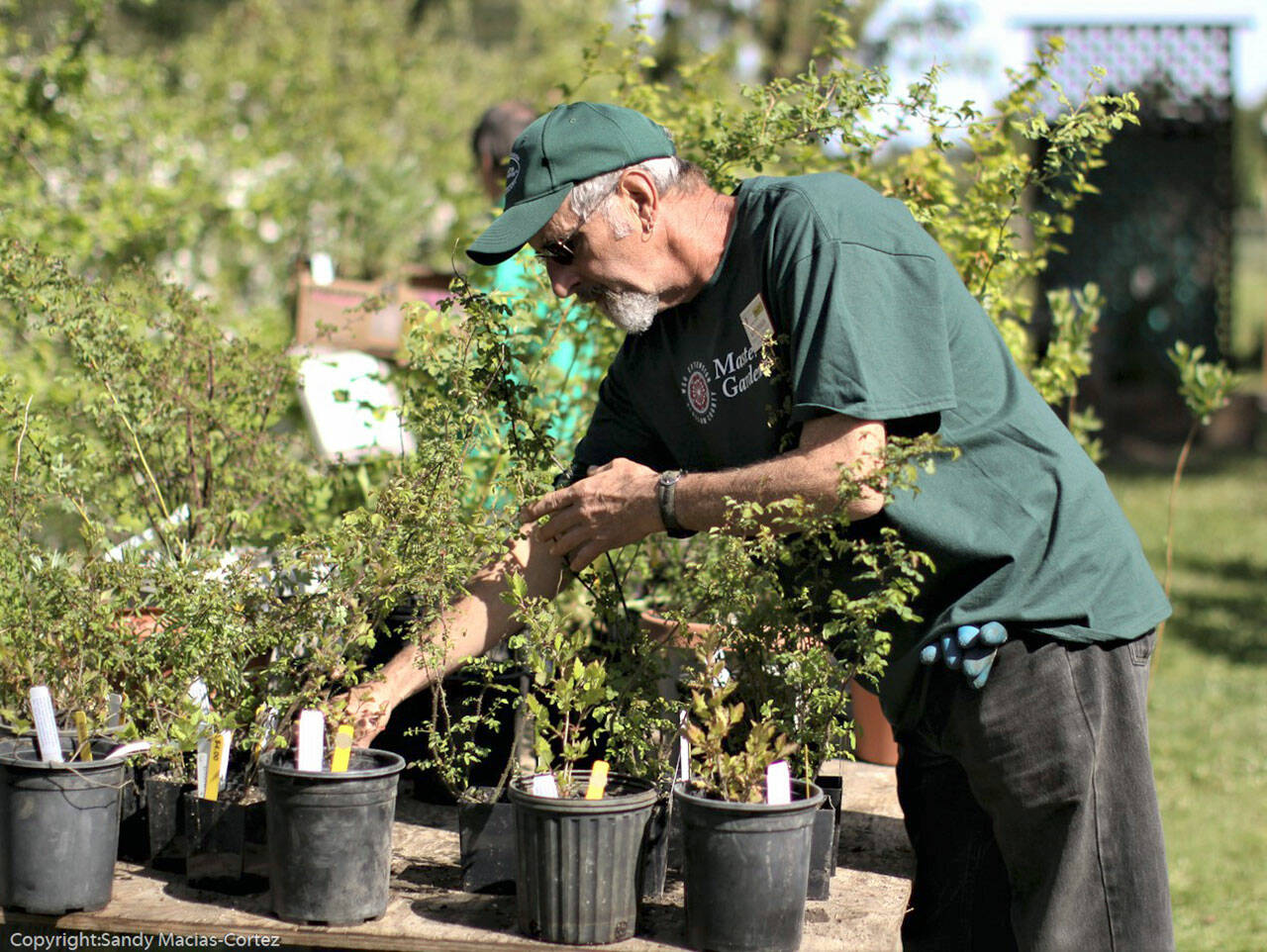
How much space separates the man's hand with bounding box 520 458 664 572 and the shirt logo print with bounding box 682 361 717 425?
0.58 ft

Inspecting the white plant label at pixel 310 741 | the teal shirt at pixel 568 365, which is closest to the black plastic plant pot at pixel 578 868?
the white plant label at pixel 310 741

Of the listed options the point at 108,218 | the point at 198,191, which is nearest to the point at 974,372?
the point at 108,218

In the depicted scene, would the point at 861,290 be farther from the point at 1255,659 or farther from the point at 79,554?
the point at 1255,659

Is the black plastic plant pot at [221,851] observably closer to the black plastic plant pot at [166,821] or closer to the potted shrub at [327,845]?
the black plastic plant pot at [166,821]

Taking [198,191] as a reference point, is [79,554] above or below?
below

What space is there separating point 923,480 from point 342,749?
0.98m

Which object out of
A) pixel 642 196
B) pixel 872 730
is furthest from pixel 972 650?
pixel 872 730

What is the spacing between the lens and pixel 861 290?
202 cm

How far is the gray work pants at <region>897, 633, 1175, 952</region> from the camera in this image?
2158mm

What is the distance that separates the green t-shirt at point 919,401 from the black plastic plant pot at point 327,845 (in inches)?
32.9

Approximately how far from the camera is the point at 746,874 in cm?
194

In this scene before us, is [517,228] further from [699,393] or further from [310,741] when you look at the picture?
[310,741]

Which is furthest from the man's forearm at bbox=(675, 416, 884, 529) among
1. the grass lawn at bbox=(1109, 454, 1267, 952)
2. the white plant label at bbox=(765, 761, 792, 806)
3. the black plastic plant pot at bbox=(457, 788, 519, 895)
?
the grass lawn at bbox=(1109, 454, 1267, 952)

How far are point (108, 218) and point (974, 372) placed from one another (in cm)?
385
